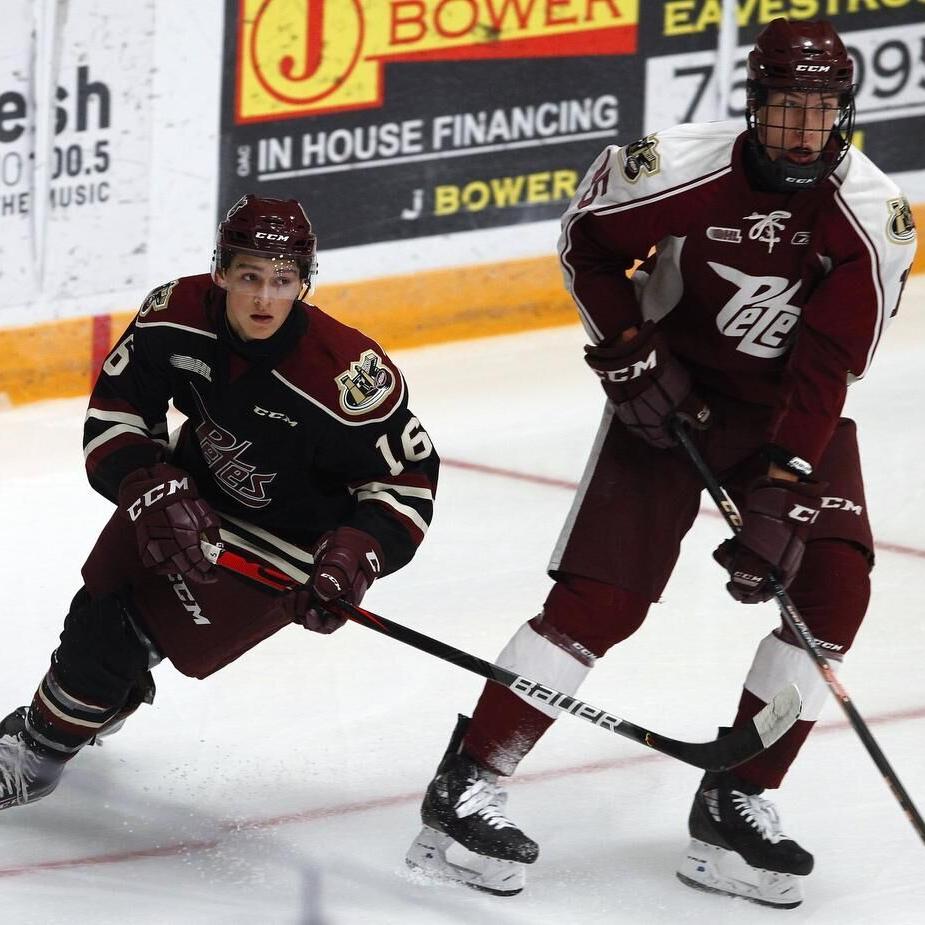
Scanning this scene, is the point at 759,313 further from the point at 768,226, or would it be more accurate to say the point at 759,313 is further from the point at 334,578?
the point at 334,578

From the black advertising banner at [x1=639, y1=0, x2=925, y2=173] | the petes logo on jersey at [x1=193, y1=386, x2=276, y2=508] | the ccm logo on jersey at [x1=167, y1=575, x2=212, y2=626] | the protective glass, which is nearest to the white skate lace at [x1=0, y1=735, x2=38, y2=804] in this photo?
the ccm logo on jersey at [x1=167, y1=575, x2=212, y2=626]

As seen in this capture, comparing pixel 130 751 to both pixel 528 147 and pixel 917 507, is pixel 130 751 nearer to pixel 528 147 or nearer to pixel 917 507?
pixel 917 507

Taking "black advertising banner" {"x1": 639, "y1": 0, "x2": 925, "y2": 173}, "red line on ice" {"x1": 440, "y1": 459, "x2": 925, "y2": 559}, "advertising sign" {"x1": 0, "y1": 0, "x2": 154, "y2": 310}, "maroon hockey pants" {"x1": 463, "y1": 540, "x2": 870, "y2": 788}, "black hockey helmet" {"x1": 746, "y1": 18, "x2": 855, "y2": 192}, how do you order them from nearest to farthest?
"black hockey helmet" {"x1": 746, "y1": 18, "x2": 855, "y2": 192} < "maroon hockey pants" {"x1": 463, "y1": 540, "x2": 870, "y2": 788} < "red line on ice" {"x1": 440, "y1": 459, "x2": 925, "y2": 559} < "advertising sign" {"x1": 0, "y1": 0, "x2": 154, "y2": 310} < "black advertising banner" {"x1": 639, "y1": 0, "x2": 925, "y2": 173}

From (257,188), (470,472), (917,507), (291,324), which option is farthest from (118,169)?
(291,324)

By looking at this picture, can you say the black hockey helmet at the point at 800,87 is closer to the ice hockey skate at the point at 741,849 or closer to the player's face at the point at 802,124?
the player's face at the point at 802,124

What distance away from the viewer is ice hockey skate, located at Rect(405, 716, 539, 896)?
102 inches

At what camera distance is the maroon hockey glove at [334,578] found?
2566mm

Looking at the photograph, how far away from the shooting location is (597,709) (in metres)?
2.63

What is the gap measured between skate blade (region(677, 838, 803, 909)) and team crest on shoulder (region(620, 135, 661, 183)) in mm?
901

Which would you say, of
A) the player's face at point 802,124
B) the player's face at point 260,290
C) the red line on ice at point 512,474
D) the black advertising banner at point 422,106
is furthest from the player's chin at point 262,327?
the black advertising banner at point 422,106

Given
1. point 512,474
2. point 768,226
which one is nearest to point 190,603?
point 768,226

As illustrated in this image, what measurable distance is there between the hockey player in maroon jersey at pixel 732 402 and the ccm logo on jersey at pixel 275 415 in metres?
0.40

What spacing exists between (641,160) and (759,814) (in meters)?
0.89

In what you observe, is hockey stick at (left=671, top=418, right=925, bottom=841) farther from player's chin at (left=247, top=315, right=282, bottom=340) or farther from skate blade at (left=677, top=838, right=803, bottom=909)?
player's chin at (left=247, top=315, right=282, bottom=340)
